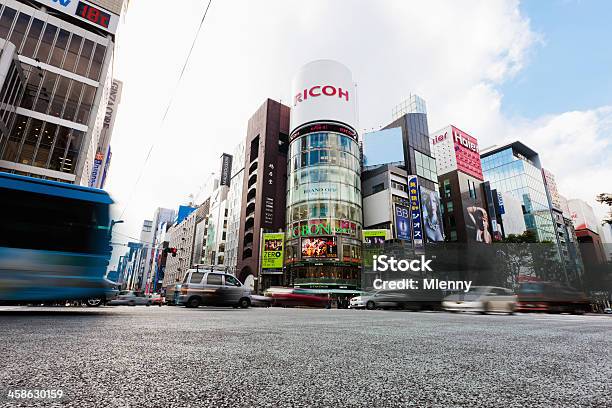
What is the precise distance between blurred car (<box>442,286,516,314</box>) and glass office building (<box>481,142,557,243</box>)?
85.3 m

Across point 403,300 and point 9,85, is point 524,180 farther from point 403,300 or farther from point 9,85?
point 9,85

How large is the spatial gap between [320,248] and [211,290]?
95.5ft

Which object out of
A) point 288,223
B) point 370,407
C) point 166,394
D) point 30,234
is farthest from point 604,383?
point 288,223

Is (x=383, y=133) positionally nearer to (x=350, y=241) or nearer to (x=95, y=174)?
(x=350, y=241)

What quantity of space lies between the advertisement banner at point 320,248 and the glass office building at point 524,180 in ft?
233

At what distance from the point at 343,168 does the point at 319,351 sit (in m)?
44.9

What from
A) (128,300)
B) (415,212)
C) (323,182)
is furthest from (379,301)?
(415,212)

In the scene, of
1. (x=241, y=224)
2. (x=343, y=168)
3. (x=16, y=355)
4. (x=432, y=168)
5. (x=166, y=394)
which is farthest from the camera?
(x=432, y=168)

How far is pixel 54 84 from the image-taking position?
87.5 feet

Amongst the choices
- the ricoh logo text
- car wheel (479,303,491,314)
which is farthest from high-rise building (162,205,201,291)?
car wheel (479,303,491,314)

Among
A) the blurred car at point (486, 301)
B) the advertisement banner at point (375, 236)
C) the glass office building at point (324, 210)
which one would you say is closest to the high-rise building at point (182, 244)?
the glass office building at point (324, 210)

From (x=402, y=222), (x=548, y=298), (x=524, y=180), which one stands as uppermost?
(x=524, y=180)

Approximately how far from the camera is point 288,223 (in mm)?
46750

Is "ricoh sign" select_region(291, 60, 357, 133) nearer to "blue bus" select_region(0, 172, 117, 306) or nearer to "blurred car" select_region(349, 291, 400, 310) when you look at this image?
"blurred car" select_region(349, 291, 400, 310)
